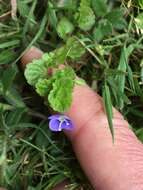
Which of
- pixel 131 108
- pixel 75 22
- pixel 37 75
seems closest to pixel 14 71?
pixel 37 75

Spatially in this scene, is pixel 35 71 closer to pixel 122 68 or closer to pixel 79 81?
pixel 79 81

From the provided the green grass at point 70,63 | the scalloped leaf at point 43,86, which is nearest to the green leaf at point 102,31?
the green grass at point 70,63

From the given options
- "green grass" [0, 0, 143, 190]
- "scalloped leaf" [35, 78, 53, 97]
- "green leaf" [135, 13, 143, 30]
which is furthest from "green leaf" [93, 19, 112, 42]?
"scalloped leaf" [35, 78, 53, 97]

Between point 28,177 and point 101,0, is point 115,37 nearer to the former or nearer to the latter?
point 101,0

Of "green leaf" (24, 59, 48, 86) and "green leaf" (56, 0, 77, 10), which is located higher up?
"green leaf" (56, 0, 77, 10)

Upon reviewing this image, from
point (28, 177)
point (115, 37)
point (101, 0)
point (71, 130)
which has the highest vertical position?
point (101, 0)

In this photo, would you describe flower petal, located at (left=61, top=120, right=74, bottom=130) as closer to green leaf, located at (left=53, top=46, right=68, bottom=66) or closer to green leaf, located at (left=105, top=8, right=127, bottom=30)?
green leaf, located at (left=53, top=46, right=68, bottom=66)

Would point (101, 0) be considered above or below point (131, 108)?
above

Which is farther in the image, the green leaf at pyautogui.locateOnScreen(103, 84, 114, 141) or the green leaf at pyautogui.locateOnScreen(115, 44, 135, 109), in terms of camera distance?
the green leaf at pyautogui.locateOnScreen(115, 44, 135, 109)
